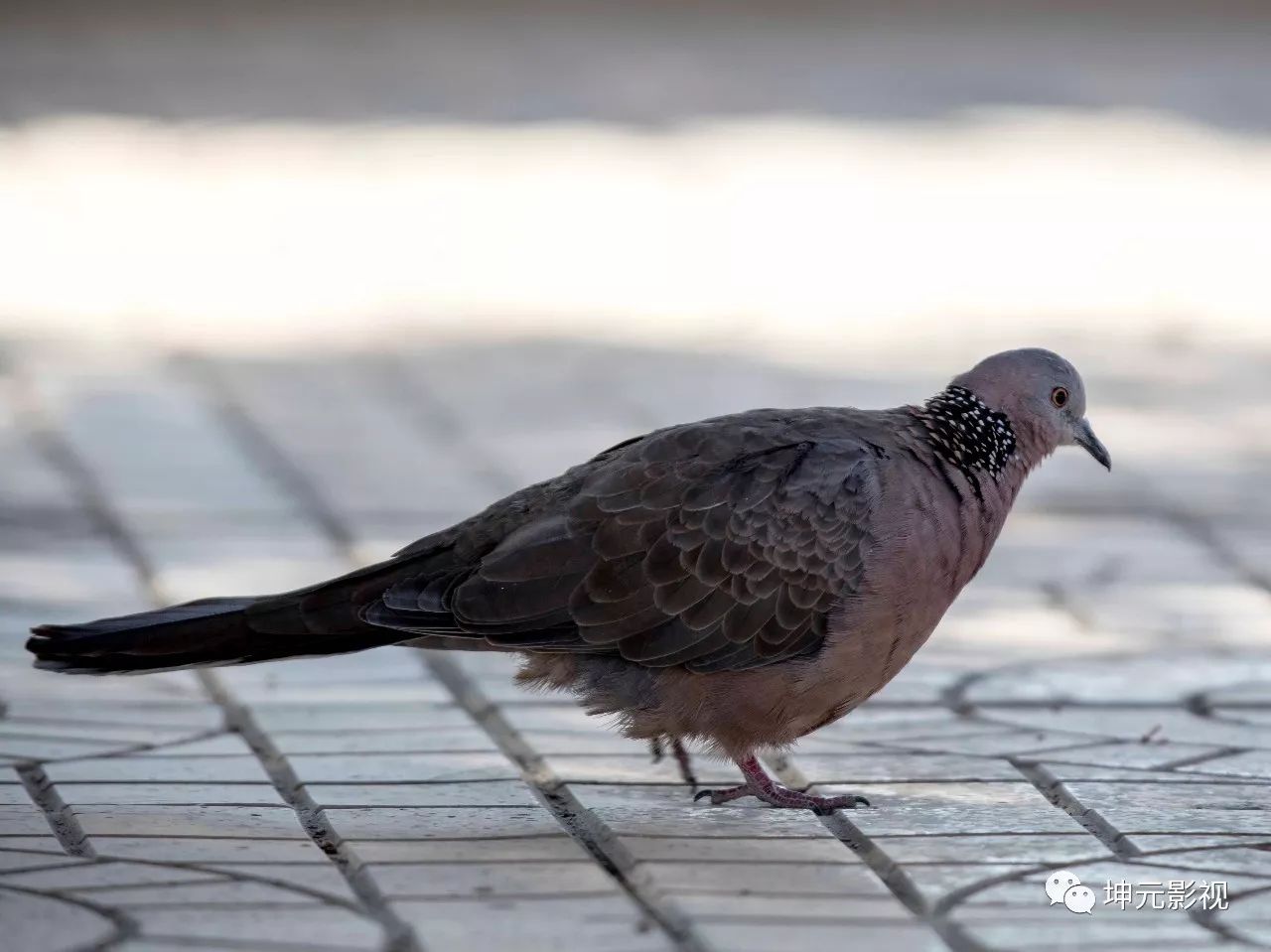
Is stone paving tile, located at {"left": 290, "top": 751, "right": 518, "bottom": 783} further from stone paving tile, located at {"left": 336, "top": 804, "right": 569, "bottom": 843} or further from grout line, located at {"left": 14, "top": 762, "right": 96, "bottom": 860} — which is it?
grout line, located at {"left": 14, "top": 762, "right": 96, "bottom": 860}

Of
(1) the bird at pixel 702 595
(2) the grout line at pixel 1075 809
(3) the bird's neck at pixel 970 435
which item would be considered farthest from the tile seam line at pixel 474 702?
(3) the bird's neck at pixel 970 435

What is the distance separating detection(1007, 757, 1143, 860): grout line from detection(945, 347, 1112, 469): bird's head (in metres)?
0.63

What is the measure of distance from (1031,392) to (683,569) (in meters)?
0.84

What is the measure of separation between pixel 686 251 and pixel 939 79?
5176 mm

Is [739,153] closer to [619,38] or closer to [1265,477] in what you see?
[619,38]

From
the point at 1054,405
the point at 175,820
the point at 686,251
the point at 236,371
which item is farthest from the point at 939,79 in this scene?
the point at 175,820

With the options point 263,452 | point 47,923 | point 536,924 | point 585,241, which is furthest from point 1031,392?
point 585,241

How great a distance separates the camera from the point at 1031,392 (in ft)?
13.9

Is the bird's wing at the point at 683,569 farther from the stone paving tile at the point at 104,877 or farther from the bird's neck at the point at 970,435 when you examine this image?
the stone paving tile at the point at 104,877

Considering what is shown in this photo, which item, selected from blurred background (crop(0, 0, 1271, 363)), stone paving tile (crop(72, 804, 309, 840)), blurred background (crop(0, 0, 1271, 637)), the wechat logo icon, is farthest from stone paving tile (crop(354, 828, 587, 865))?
blurred background (crop(0, 0, 1271, 363))

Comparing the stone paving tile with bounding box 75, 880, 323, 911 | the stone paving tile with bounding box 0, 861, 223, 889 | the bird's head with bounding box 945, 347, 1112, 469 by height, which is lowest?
the stone paving tile with bounding box 75, 880, 323, 911

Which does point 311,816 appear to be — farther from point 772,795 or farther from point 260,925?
point 772,795

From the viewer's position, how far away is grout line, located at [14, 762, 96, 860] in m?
3.55

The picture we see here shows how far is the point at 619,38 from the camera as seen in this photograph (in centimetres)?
1559
